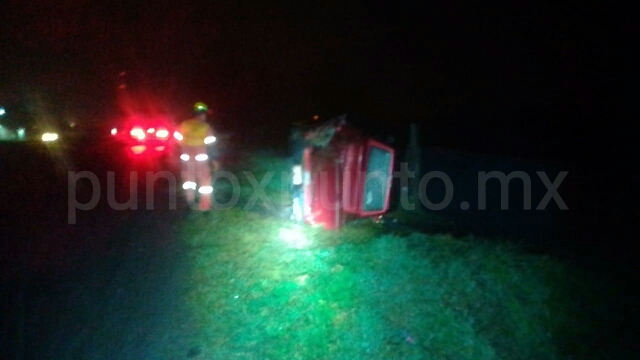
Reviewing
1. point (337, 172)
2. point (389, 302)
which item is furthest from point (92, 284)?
point (337, 172)

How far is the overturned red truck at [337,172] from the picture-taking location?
9.36 meters

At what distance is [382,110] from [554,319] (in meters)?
7.87

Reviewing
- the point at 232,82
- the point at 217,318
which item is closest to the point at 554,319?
the point at 217,318

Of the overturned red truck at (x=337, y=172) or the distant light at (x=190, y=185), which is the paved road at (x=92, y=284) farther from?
the overturned red truck at (x=337, y=172)

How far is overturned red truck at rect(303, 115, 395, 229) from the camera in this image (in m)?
9.36

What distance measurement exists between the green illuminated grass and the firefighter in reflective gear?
8.79ft

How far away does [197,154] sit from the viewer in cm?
1062

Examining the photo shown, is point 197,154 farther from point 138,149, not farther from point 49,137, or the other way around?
point 49,137

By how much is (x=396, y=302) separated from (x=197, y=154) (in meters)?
5.45

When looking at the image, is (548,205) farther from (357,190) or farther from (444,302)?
(444,302)

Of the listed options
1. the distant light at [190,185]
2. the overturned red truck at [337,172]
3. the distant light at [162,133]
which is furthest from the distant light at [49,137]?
the overturned red truck at [337,172]

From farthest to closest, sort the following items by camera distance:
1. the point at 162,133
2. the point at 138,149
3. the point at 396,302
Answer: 1. the point at 138,149
2. the point at 162,133
3. the point at 396,302

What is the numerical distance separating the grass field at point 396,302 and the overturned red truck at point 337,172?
4.42 feet

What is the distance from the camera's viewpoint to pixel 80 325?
19.6 feet
